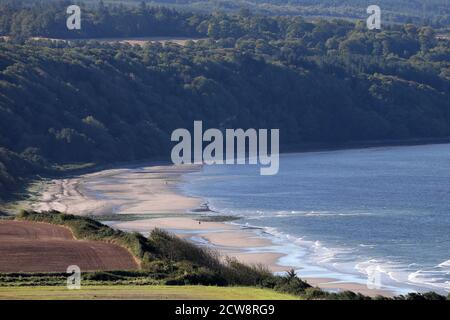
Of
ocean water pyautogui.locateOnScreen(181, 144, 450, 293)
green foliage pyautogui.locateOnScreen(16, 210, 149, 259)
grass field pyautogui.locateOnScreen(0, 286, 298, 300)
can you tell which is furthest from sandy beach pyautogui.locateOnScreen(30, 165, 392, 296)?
grass field pyautogui.locateOnScreen(0, 286, 298, 300)

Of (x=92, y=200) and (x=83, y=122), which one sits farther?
(x=83, y=122)

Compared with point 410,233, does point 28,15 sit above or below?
above

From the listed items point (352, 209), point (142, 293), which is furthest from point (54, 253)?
point (352, 209)

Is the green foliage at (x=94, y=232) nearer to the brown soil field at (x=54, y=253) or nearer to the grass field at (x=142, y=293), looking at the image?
the brown soil field at (x=54, y=253)

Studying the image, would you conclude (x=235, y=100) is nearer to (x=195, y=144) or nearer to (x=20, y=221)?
(x=195, y=144)

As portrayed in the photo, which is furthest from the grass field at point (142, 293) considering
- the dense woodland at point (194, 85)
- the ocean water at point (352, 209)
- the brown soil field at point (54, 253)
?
the dense woodland at point (194, 85)
